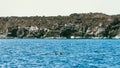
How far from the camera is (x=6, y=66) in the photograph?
46.3m

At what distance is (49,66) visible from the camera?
Result: 4675 cm

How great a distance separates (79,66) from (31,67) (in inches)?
230

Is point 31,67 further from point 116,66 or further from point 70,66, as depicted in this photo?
point 116,66

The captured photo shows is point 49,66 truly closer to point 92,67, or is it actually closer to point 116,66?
point 92,67

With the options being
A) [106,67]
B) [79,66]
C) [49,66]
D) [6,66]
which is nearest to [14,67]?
[6,66]

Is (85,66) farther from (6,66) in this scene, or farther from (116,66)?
(6,66)

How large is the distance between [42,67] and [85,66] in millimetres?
5319

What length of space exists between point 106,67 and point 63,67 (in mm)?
5135

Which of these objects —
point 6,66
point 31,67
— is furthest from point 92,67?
point 6,66

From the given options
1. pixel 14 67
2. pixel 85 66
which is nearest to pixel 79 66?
pixel 85 66

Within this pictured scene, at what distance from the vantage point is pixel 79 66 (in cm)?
4672

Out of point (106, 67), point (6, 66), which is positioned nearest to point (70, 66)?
point (106, 67)

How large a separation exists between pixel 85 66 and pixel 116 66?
3737mm

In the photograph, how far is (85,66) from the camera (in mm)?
46938
